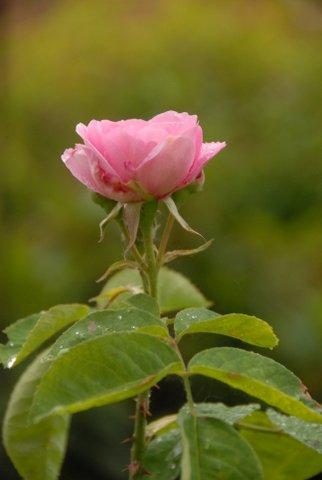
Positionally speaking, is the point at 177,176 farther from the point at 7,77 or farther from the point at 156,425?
the point at 7,77

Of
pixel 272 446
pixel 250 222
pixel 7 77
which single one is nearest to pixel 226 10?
pixel 7 77

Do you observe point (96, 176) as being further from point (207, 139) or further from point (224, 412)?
point (207, 139)

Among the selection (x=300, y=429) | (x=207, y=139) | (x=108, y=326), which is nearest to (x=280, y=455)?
(x=300, y=429)

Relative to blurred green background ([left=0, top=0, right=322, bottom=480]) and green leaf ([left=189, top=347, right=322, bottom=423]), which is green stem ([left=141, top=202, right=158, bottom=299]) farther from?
blurred green background ([left=0, top=0, right=322, bottom=480])

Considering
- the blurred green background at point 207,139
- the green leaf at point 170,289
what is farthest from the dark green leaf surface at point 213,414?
the blurred green background at point 207,139

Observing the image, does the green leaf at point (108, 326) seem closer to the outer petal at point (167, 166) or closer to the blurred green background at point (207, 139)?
the outer petal at point (167, 166)
